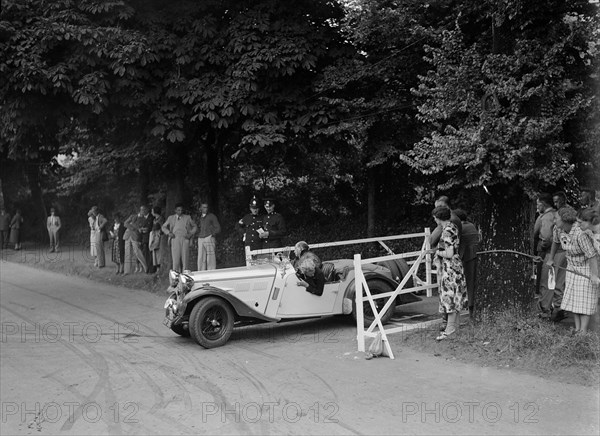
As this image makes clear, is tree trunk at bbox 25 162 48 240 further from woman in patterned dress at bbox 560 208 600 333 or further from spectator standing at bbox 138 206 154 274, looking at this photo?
woman in patterned dress at bbox 560 208 600 333

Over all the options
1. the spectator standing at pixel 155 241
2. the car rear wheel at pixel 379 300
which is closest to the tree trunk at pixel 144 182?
the spectator standing at pixel 155 241

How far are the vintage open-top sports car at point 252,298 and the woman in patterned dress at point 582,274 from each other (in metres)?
2.62

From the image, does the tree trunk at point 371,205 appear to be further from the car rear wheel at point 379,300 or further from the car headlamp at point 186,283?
the car headlamp at point 186,283

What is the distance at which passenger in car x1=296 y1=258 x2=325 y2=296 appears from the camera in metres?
9.20

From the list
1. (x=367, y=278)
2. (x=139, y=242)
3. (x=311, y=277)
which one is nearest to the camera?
(x=311, y=277)

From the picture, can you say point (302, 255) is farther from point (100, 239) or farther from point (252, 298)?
point (100, 239)

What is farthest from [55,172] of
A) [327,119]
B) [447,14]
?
[447,14]

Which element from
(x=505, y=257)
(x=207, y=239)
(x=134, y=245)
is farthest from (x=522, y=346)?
(x=134, y=245)

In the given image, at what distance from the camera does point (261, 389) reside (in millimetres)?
6910

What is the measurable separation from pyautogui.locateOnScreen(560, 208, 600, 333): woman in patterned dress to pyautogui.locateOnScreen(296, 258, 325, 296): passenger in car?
329cm

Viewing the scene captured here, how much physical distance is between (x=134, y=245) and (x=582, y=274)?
12044mm

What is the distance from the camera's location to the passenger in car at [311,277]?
9.20 metres

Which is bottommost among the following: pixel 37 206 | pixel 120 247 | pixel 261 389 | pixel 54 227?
pixel 261 389

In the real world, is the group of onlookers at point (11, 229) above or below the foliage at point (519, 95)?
below
